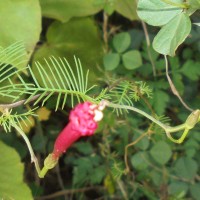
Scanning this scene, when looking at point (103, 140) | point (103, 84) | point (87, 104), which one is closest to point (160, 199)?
point (103, 140)

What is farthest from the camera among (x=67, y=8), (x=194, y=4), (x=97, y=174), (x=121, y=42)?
(x=97, y=174)

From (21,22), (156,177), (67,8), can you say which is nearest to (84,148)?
(156,177)

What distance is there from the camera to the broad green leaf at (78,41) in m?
1.28

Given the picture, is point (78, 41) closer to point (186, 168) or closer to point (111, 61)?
point (111, 61)

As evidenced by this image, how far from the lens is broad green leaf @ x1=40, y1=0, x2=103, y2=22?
1.23 m

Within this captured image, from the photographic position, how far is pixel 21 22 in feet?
3.49

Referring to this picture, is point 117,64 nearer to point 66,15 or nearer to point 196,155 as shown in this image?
point 66,15

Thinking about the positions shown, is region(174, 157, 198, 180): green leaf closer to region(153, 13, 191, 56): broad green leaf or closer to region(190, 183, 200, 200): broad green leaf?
region(190, 183, 200, 200): broad green leaf

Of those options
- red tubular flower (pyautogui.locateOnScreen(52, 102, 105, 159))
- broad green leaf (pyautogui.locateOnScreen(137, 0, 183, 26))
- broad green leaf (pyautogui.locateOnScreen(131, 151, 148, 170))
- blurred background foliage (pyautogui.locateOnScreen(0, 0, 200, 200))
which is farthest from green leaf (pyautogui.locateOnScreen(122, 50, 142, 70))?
red tubular flower (pyautogui.locateOnScreen(52, 102, 105, 159))

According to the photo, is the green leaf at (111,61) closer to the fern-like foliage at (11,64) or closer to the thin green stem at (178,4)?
the fern-like foliage at (11,64)

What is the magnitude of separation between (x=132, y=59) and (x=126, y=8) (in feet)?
0.38

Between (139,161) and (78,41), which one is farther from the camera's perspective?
(139,161)

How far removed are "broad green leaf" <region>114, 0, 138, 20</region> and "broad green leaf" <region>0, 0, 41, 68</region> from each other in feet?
0.91

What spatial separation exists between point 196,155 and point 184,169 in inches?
3.0
